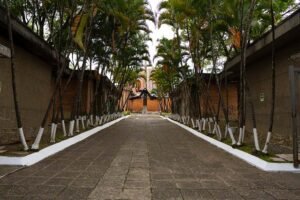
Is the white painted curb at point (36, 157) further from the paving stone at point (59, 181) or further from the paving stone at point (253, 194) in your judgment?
the paving stone at point (253, 194)

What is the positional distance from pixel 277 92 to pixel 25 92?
341 inches

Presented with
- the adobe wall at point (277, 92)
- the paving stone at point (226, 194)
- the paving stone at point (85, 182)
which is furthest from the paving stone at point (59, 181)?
the adobe wall at point (277, 92)

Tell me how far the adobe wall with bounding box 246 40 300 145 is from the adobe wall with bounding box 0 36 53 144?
8.41 metres

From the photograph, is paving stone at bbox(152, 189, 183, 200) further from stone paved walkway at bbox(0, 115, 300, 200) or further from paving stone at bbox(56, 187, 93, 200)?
paving stone at bbox(56, 187, 93, 200)

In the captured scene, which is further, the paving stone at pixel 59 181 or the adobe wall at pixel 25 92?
the adobe wall at pixel 25 92

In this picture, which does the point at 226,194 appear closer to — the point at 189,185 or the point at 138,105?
the point at 189,185

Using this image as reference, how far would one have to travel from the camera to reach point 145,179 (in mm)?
6113

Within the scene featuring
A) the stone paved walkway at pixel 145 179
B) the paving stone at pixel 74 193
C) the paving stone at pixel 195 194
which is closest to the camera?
the paving stone at pixel 74 193

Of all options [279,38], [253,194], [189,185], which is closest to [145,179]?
[189,185]

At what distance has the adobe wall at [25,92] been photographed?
10.3 m

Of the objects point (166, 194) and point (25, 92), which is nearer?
point (166, 194)

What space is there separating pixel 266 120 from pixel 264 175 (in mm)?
7327

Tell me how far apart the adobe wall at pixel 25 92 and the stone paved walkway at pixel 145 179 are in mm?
2679

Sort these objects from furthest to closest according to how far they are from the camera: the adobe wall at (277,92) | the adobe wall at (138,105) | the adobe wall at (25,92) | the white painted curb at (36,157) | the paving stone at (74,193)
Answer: the adobe wall at (138,105) → the adobe wall at (277,92) → the adobe wall at (25,92) → the white painted curb at (36,157) → the paving stone at (74,193)
